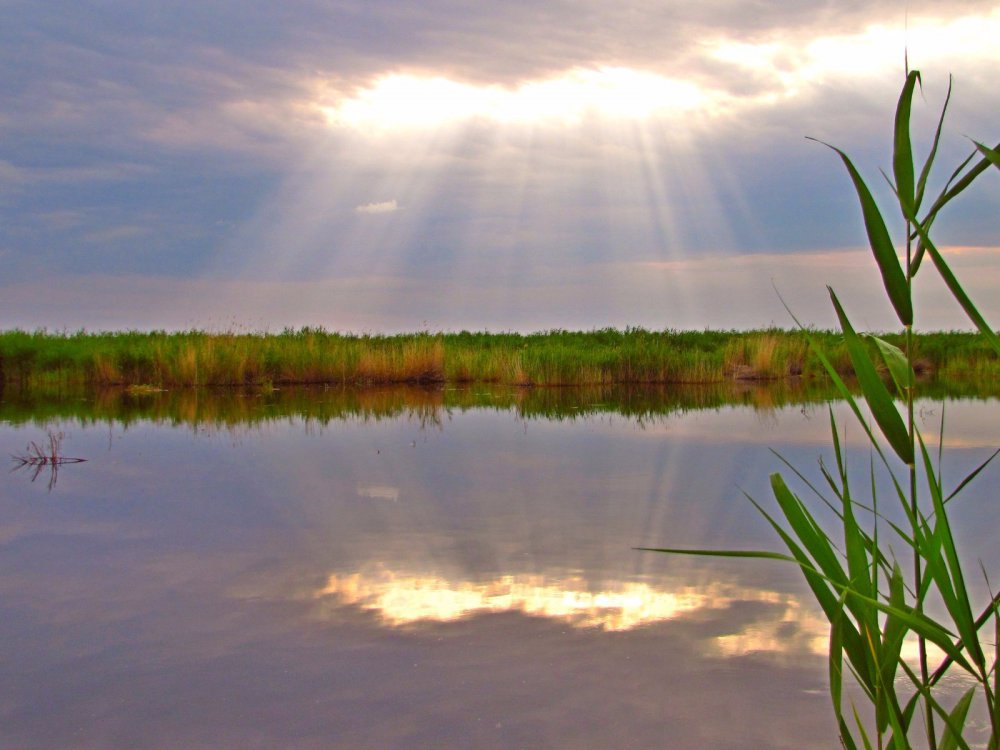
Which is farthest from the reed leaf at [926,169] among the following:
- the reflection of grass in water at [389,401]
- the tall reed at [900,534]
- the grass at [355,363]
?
the grass at [355,363]

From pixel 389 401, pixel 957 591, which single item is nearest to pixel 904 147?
pixel 957 591

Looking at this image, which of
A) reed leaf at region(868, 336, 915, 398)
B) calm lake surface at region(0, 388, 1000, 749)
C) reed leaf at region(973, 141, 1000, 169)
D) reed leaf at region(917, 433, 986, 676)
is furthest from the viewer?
calm lake surface at region(0, 388, 1000, 749)

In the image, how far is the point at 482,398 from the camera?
1334 centimetres

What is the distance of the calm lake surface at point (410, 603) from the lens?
7.75 ft

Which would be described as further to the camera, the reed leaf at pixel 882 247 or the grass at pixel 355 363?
the grass at pixel 355 363

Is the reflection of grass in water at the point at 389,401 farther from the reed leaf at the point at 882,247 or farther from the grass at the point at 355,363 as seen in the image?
the reed leaf at the point at 882,247

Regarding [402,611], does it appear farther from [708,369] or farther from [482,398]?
[708,369]

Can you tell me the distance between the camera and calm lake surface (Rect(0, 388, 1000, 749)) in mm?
2361

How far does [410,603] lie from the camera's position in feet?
10.9

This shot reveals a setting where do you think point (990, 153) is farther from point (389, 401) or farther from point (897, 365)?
point (389, 401)

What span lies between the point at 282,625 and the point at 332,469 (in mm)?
3606

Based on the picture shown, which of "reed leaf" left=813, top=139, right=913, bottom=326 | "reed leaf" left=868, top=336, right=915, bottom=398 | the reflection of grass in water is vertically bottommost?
the reflection of grass in water

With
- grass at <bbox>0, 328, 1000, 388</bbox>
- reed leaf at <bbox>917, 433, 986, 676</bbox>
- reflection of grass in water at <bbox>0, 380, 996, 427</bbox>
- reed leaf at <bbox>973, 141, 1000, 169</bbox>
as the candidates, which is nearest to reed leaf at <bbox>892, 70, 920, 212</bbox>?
reed leaf at <bbox>973, 141, 1000, 169</bbox>

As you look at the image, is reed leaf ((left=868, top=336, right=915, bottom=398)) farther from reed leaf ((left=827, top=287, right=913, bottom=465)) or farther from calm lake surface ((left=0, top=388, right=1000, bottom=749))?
calm lake surface ((left=0, top=388, right=1000, bottom=749))
